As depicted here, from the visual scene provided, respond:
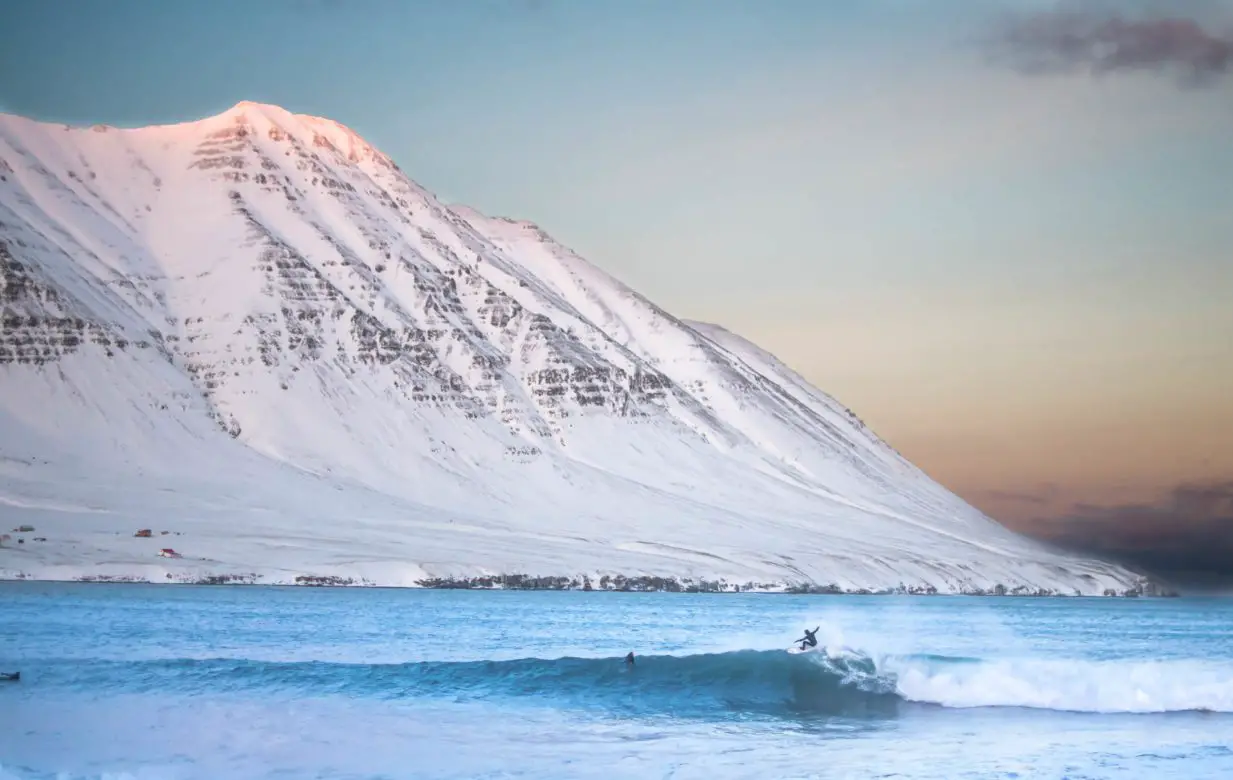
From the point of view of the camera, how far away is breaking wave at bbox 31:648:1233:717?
50.4 meters

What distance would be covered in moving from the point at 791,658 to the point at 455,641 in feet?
68.3

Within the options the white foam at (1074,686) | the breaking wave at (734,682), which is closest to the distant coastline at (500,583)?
the breaking wave at (734,682)

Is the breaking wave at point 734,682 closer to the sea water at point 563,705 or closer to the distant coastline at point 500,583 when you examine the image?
the sea water at point 563,705

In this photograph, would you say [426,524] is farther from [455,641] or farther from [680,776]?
[680,776]

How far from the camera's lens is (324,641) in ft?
231

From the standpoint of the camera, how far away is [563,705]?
4906cm

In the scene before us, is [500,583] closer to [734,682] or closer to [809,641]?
[809,641]

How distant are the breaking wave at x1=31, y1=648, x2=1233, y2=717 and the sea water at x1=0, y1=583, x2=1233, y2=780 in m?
0.13

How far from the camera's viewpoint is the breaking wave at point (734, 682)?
50375mm

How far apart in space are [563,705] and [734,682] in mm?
9929

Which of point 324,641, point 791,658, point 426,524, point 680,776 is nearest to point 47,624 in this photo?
point 324,641

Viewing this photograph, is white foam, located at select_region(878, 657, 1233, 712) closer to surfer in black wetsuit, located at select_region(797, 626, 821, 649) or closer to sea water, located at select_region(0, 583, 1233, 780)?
sea water, located at select_region(0, 583, 1233, 780)

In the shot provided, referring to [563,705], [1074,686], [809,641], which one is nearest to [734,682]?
[809,641]

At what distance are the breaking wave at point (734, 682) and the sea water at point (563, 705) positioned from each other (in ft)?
0.41
